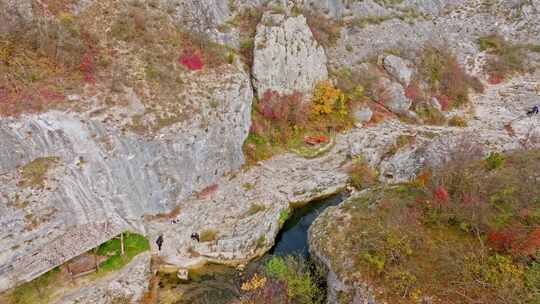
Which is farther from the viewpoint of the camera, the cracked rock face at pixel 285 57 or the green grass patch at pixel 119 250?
the cracked rock face at pixel 285 57

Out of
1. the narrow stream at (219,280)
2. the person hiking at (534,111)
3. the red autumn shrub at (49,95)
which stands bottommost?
the narrow stream at (219,280)

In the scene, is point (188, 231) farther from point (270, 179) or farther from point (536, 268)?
point (536, 268)

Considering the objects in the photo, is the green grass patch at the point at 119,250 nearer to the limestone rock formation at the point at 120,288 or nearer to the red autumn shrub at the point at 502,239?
the limestone rock formation at the point at 120,288

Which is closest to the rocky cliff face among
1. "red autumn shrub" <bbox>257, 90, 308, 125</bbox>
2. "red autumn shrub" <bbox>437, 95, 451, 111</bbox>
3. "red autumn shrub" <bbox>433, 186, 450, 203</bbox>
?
"red autumn shrub" <bbox>437, 95, 451, 111</bbox>

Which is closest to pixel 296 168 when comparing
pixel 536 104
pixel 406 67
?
pixel 406 67

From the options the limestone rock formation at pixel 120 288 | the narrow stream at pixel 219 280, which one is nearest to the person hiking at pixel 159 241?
the limestone rock formation at pixel 120 288

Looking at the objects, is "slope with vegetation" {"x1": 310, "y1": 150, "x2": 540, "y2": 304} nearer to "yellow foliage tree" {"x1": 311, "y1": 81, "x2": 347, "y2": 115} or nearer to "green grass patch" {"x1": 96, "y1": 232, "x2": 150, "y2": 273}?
"green grass patch" {"x1": 96, "y1": 232, "x2": 150, "y2": 273}
